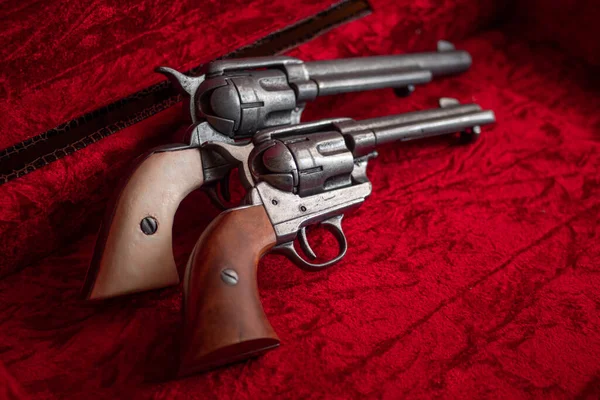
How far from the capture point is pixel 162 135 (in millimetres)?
1286

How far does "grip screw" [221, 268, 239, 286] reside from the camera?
91 cm

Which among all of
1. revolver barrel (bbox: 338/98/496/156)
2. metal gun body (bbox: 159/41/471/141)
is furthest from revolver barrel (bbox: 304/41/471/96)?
revolver barrel (bbox: 338/98/496/156)

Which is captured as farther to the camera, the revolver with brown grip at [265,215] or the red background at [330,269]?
the red background at [330,269]

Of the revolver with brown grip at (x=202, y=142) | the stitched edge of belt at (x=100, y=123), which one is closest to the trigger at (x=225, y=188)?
the revolver with brown grip at (x=202, y=142)

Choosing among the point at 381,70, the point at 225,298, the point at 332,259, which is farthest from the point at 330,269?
the point at 381,70

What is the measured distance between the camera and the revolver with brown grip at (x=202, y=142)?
3.20 ft

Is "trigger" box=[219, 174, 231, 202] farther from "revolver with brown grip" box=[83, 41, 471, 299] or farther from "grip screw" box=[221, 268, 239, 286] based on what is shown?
"grip screw" box=[221, 268, 239, 286]

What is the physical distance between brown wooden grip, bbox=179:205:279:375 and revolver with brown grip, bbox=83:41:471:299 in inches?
4.8

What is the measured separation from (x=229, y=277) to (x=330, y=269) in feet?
1.04

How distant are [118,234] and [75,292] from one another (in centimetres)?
23

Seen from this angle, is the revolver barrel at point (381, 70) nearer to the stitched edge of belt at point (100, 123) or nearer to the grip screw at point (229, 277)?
the stitched edge of belt at point (100, 123)

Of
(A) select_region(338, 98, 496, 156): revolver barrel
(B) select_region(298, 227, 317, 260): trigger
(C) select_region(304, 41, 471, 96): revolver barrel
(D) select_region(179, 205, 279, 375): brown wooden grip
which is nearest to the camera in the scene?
(D) select_region(179, 205, 279, 375): brown wooden grip

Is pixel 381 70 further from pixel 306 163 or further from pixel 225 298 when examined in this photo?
pixel 225 298

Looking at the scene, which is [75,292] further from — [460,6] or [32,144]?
[460,6]
